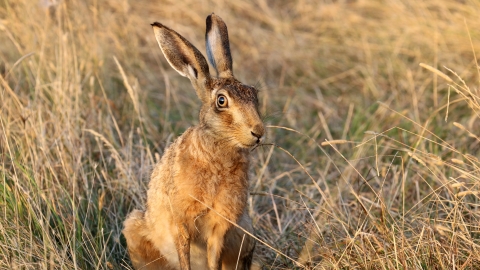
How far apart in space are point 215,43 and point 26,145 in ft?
5.05

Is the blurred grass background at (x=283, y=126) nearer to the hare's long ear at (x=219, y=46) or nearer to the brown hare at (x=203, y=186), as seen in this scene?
the brown hare at (x=203, y=186)

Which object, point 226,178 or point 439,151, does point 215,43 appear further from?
point 439,151

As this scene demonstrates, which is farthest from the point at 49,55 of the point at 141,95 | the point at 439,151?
the point at 439,151

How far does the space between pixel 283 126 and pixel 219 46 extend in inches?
72.7

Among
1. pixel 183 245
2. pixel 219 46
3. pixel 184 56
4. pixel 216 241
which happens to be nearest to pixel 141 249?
pixel 183 245

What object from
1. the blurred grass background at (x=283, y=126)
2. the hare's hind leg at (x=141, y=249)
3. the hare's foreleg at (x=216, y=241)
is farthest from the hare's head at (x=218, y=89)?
the hare's hind leg at (x=141, y=249)

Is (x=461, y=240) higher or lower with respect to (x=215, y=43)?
lower

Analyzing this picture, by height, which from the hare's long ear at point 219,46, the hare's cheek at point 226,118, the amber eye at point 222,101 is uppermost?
the hare's long ear at point 219,46

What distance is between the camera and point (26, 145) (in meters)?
5.10

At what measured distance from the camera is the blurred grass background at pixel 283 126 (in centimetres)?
412

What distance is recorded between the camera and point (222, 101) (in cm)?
412

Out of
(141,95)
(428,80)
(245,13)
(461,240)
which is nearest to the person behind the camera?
(461,240)

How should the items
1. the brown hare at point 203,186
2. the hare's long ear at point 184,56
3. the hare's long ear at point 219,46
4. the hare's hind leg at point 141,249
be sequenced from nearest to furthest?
the brown hare at point 203,186 < the hare's long ear at point 184,56 < the hare's hind leg at point 141,249 < the hare's long ear at point 219,46

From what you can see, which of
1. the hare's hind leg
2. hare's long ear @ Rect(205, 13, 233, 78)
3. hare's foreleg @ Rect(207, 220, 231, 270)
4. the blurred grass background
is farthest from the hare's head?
the hare's hind leg
